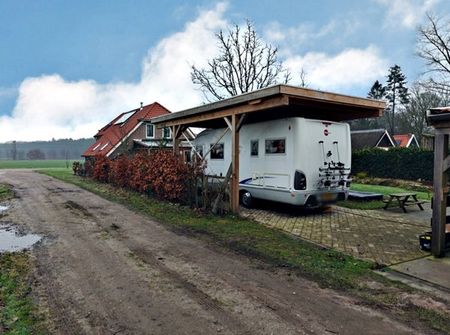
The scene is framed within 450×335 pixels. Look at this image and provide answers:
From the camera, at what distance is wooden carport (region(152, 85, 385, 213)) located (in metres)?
7.53

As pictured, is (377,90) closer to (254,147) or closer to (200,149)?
(200,149)

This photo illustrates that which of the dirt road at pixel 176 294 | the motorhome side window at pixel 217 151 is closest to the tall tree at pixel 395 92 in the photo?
the motorhome side window at pixel 217 151

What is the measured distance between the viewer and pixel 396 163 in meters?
21.1

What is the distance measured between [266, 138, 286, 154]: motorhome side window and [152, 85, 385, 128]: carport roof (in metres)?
0.93

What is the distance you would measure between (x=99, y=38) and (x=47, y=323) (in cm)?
1230

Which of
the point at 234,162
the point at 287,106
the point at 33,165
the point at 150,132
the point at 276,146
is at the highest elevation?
the point at 150,132

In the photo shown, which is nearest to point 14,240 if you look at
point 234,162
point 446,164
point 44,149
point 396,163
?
point 234,162

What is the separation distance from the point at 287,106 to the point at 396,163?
15.1 metres

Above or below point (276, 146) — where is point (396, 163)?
below

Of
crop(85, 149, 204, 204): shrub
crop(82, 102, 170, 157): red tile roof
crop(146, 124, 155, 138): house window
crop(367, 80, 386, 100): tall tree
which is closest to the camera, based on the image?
crop(85, 149, 204, 204): shrub

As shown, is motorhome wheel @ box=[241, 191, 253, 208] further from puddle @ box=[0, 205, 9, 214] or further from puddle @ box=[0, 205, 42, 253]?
puddle @ box=[0, 205, 9, 214]

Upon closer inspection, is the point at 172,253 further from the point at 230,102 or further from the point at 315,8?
the point at 315,8

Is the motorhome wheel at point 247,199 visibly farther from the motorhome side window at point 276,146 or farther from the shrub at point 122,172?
the shrub at point 122,172

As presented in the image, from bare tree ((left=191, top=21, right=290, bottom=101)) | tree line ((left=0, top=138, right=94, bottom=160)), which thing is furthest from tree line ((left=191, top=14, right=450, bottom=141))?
tree line ((left=0, top=138, right=94, bottom=160))
